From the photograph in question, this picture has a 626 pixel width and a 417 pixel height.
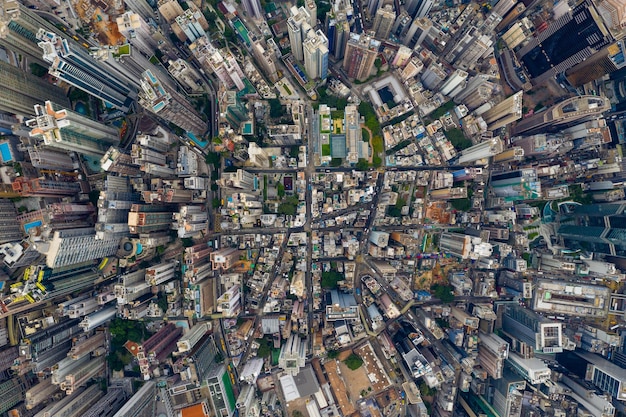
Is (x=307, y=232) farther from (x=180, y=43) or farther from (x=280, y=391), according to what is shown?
(x=180, y=43)

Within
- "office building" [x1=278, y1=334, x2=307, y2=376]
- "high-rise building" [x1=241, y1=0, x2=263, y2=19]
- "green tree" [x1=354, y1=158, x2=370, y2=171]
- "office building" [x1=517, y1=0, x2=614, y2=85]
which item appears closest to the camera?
"office building" [x1=278, y1=334, x2=307, y2=376]

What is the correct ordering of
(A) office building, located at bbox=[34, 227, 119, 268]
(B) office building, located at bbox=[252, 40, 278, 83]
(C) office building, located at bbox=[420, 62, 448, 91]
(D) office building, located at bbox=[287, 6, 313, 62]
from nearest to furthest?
(A) office building, located at bbox=[34, 227, 119, 268], (D) office building, located at bbox=[287, 6, 313, 62], (B) office building, located at bbox=[252, 40, 278, 83], (C) office building, located at bbox=[420, 62, 448, 91]

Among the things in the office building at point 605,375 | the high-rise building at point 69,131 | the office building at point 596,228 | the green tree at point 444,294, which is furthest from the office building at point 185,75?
the office building at point 605,375

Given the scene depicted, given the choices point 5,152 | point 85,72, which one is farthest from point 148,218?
point 5,152

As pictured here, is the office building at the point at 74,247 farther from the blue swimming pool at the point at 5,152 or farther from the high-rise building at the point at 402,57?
the high-rise building at the point at 402,57

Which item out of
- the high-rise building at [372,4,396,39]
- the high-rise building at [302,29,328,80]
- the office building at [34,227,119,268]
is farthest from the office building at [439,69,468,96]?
the office building at [34,227,119,268]

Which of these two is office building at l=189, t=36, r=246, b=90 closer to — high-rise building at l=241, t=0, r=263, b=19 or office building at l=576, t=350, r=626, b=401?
high-rise building at l=241, t=0, r=263, b=19
